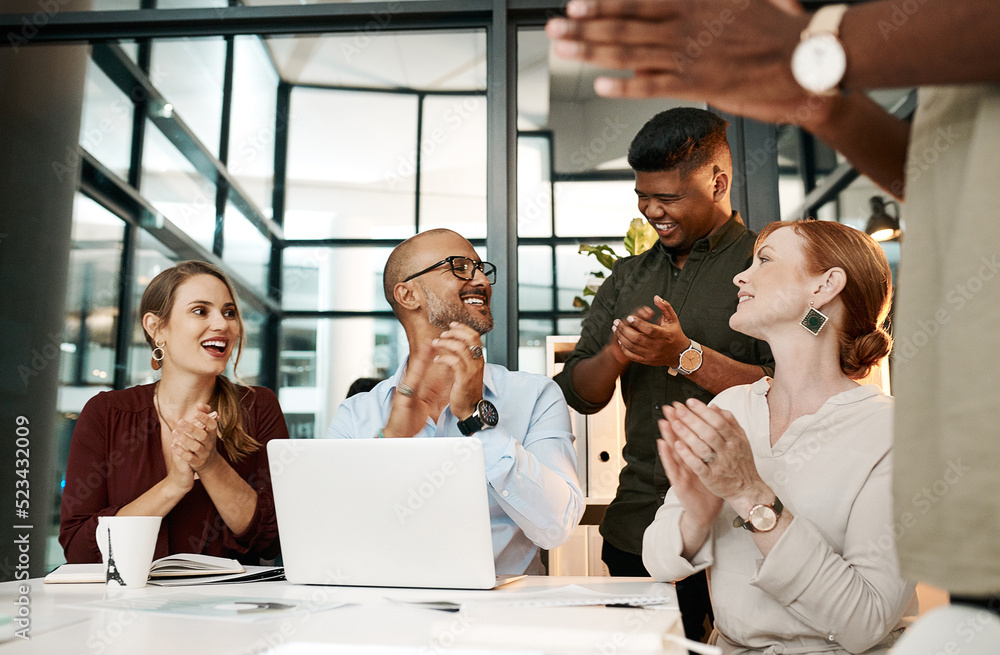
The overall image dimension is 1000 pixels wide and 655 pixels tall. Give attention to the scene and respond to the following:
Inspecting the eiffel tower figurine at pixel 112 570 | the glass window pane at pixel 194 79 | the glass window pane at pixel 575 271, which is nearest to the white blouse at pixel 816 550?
the eiffel tower figurine at pixel 112 570

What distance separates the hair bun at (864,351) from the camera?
1.64m

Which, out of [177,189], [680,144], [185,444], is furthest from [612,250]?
[185,444]

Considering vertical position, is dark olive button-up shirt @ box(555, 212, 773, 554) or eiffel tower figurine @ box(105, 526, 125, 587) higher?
dark olive button-up shirt @ box(555, 212, 773, 554)

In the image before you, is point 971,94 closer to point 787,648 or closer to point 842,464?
point 842,464

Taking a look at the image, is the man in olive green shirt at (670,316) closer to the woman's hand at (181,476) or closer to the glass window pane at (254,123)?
the woman's hand at (181,476)

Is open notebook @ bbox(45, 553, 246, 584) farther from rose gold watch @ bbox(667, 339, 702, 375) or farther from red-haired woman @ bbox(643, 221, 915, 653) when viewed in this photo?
rose gold watch @ bbox(667, 339, 702, 375)

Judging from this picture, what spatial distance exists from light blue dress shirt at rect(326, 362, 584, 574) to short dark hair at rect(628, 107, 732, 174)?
0.73 m

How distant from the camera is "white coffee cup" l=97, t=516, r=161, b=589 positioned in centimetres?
149

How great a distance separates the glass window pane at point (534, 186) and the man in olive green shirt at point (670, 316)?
540 millimetres

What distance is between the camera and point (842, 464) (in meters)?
1.47

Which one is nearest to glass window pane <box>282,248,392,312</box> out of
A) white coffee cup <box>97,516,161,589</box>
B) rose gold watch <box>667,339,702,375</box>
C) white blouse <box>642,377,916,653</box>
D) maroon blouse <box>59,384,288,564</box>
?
maroon blouse <box>59,384,288,564</box>

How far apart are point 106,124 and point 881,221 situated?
3470 mm

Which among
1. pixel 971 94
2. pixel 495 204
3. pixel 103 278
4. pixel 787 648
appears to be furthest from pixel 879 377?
pixel 103 278

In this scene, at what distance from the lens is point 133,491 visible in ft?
6.87
